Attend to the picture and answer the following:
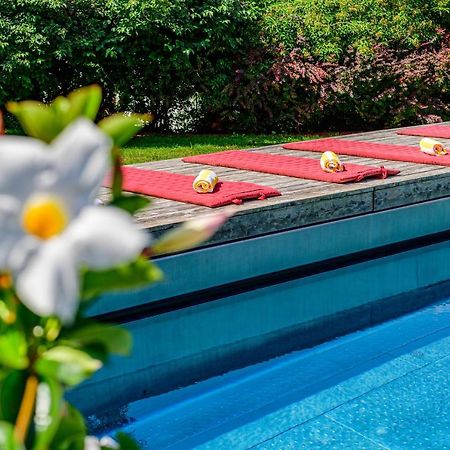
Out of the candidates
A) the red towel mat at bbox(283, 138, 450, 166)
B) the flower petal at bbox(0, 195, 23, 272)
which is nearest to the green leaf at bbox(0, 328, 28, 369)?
the flower petal at bbox(0, 195, 23, 272)

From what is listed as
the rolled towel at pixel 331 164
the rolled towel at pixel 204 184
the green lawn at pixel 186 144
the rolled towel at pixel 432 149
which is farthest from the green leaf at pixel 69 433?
the green lawn at pixel 186 144

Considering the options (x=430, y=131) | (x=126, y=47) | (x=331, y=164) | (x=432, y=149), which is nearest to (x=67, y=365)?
(x=331, y=164)

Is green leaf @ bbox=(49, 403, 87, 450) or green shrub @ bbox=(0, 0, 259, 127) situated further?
green shrub @ bbox=(0, 0, 259, 127)

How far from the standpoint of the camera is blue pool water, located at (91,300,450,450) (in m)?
3.02

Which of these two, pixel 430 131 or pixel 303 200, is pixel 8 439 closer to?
pixel 303 200

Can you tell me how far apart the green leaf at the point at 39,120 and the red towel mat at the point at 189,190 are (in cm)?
272

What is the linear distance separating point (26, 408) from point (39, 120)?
0.23 meters

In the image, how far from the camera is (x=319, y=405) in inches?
129

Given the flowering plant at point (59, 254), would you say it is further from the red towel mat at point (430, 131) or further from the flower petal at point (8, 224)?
the red towel mat at point (430, 131)

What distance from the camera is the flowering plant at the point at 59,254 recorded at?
1.72 ft

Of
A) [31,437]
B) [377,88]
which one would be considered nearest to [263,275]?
[31,437]

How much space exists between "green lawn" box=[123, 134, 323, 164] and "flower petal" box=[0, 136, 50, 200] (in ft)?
20.5

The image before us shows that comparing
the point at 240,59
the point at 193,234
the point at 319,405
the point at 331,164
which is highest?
the point at 240,59

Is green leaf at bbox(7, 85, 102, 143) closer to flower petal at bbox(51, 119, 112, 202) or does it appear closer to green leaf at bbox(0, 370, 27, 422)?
flower petal at bbox(51, 119, 112, 202)
